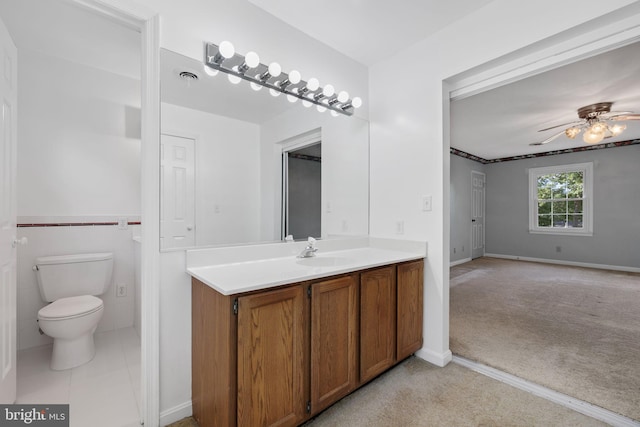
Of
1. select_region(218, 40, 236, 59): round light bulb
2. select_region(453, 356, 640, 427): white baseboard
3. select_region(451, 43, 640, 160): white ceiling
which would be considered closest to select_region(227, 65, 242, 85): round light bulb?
select_region(218, 40, 236, 59): round light bulb

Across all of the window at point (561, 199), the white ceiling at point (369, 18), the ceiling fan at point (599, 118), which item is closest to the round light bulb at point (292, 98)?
the white ceiling at point (369, 18)

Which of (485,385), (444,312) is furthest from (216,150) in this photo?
(485,385)

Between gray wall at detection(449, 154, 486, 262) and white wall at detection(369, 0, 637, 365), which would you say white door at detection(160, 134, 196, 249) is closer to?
white wall at detection(369, 0, 637, 365)

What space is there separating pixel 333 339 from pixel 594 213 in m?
6.74

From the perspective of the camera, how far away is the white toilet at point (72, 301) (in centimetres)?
192

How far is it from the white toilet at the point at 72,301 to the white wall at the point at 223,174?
1.21 metres

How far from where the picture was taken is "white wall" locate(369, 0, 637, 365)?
1.70 metres

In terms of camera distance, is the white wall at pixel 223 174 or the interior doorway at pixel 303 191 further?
the interior doorway at pixel 303 191

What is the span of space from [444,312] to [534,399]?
654 mm

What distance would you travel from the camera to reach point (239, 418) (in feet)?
3.86

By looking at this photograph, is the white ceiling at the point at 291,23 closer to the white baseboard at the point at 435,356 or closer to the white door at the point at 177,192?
the white door at the point at 177,192

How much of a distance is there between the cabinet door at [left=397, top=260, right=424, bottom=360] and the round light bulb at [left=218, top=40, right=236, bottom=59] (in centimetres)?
165

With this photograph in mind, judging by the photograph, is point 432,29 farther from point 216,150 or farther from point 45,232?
point 45,232

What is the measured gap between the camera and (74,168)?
2.42 m
